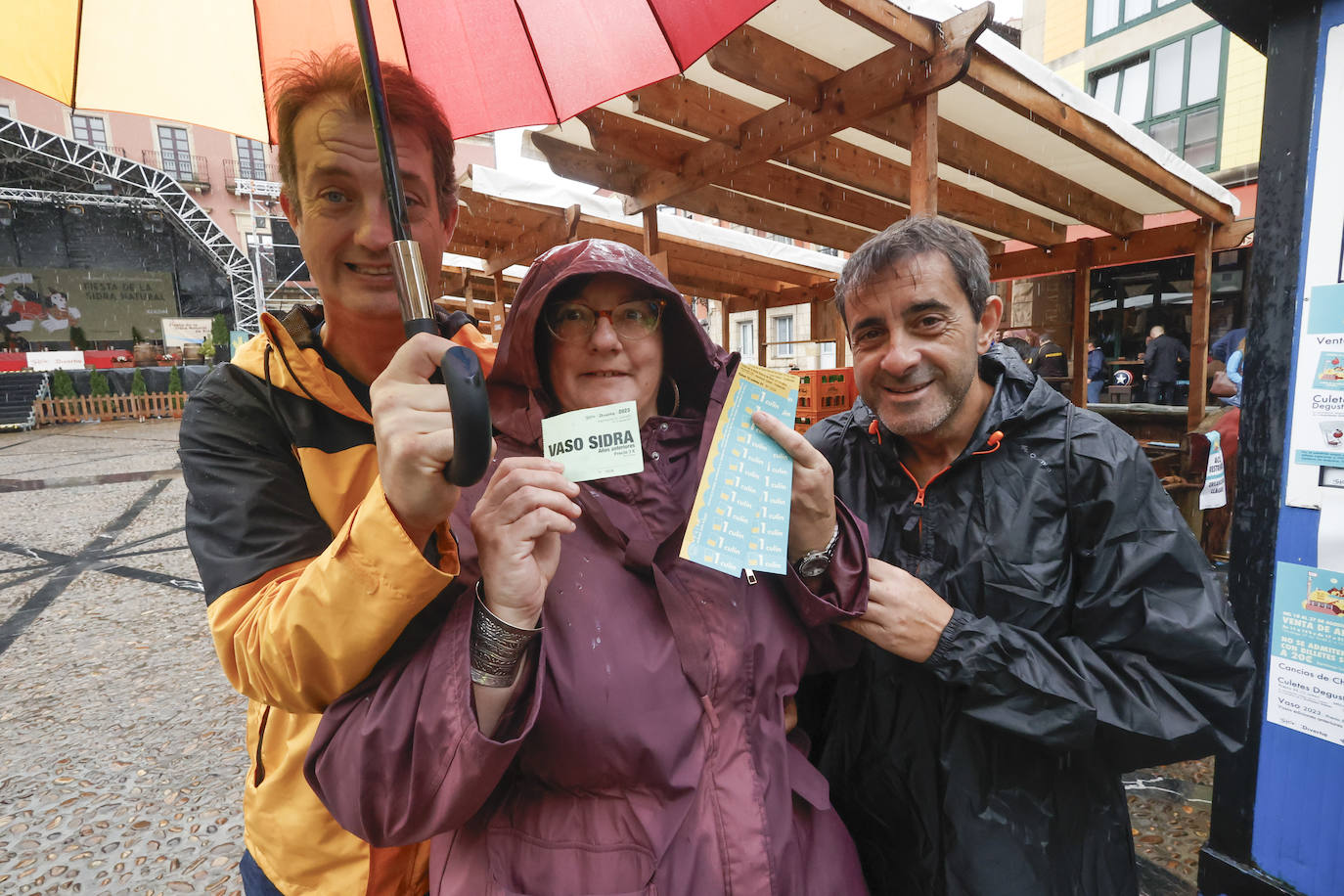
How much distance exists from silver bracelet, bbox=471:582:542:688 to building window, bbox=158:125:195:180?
31.3m

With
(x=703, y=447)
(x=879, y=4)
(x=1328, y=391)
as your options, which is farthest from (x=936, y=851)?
(x=879, y=4)

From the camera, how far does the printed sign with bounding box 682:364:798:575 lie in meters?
1.17

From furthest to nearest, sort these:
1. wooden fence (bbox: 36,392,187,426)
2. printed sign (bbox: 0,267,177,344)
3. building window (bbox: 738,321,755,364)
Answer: printed sign (bbox: 0,267,177,344) < building window (bbox: 738,321,755,364) < wooden fence (bbox: 36,392,187,426)

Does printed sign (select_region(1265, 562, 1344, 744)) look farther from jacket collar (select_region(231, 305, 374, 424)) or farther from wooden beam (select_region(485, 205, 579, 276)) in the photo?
wooden beam (select_region(485, 205, 579, 276))

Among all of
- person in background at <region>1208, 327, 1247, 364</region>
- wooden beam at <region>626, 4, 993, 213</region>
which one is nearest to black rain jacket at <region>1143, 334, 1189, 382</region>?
person in background at <region>1208, 327, 1247, 364</region>

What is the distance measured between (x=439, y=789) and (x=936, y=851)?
1206 millimetres

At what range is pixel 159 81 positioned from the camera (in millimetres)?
1552

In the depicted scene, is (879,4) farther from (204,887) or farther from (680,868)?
(204,887)

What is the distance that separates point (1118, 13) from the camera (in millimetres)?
12922

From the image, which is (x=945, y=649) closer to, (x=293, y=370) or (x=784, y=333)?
(x=293, y=370)

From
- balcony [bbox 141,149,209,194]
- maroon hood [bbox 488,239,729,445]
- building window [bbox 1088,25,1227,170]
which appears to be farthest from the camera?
balcony [bbox 141,149,209,194]

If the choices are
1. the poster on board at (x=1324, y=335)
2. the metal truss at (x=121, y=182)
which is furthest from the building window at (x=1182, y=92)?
the metal truss at (x=121, y=182)

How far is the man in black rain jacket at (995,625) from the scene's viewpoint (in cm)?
137

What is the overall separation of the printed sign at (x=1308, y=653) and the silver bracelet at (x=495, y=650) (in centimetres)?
215
